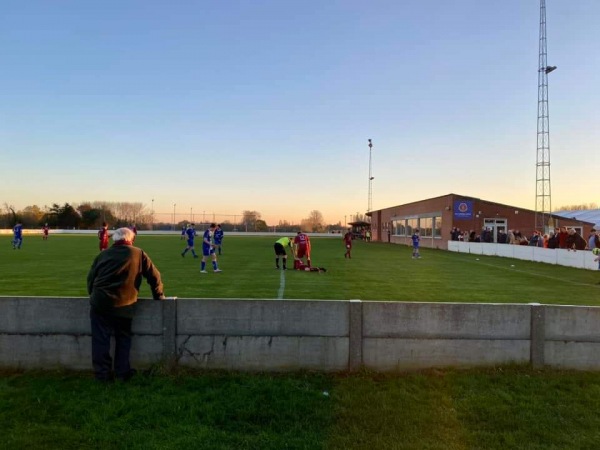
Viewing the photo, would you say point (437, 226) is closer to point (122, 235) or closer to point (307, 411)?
point (122, 235)

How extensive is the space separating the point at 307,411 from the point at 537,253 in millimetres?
23653

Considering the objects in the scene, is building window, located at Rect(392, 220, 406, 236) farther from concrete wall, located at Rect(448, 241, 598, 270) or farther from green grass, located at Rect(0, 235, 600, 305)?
green grass, located at Rect(0, 235, 600, 305)

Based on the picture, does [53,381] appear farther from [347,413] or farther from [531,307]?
[531,307]

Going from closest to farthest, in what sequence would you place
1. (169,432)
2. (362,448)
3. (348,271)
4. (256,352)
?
(362,448)
(169,432)
(256,352)
(348,271)

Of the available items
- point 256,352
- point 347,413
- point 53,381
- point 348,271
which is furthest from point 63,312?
point 348,271

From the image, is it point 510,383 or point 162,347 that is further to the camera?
point 162,347

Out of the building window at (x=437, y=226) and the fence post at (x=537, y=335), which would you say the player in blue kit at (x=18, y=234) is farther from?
the fence post at (x=537, y=335)

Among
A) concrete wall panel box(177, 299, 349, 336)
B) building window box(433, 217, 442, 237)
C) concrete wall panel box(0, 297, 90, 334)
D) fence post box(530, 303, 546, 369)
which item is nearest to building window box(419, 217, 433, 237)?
building window box(433, 217, 442, 237)

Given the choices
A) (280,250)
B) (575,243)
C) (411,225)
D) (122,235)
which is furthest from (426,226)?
(122,235)

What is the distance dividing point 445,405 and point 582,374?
2.01 m

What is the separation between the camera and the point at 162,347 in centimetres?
559

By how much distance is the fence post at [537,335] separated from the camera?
222 inches

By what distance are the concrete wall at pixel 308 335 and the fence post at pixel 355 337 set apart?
0.04 ft

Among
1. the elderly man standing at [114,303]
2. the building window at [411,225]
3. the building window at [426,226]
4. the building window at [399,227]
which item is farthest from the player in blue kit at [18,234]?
the building window at [399,227]
